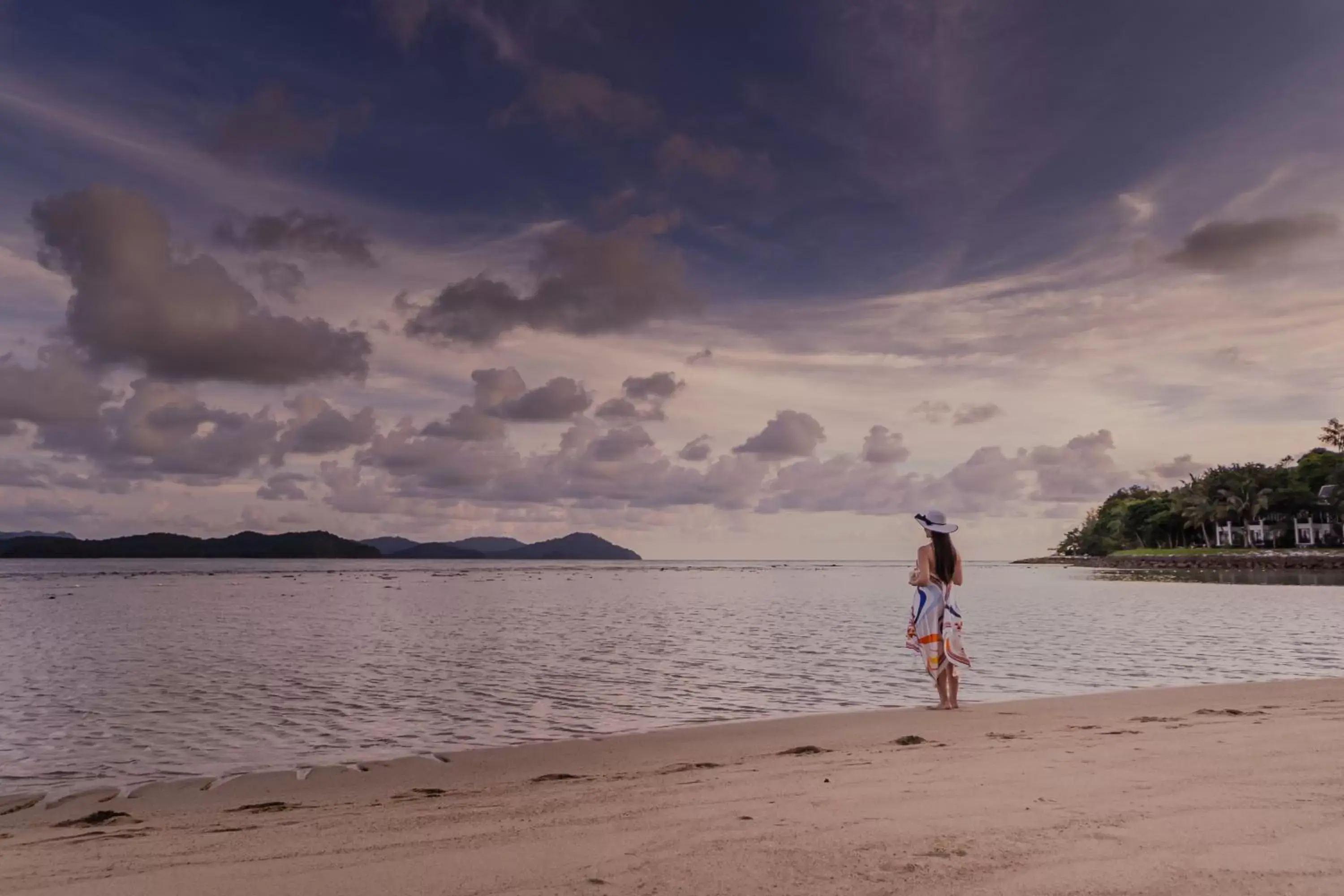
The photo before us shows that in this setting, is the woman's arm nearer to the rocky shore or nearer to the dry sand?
the dry sand

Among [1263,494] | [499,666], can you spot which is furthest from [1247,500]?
[499,666]

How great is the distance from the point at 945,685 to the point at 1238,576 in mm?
94361

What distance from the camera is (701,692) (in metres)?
17.2

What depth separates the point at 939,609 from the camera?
13.6 metres

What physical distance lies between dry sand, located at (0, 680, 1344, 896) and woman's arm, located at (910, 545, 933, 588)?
2926 mm

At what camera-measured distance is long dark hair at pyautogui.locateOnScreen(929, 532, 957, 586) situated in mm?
13539

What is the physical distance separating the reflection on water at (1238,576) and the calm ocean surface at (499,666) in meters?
26.7

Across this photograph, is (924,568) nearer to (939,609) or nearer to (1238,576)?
(939,609)

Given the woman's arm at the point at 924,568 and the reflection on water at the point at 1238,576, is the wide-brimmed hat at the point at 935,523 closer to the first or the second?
the woman's arm at the point at 924,568

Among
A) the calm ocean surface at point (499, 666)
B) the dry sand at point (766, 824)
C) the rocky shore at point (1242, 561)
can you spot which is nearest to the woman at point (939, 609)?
the calm ocean surface at point (499, 666)

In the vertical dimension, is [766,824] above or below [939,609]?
below

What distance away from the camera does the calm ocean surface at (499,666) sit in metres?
13.2

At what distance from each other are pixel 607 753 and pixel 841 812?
5.21m

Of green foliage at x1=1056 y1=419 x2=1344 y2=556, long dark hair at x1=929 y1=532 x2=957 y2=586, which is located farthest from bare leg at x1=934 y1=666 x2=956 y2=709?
green foliage at x1=1056 y1=419 x2=1344 y2=556
